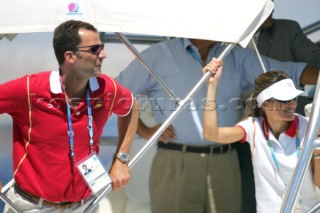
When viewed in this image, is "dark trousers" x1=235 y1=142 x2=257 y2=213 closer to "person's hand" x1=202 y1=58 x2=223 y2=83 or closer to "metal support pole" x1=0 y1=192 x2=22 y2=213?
"person's hand" x1=202 y1=58 x2=223 y2=83

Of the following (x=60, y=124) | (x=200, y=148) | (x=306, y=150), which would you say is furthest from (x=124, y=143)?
(x=306, y=150)

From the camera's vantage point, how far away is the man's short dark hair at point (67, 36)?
71.6 inches

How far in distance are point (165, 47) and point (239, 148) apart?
629 millimetres

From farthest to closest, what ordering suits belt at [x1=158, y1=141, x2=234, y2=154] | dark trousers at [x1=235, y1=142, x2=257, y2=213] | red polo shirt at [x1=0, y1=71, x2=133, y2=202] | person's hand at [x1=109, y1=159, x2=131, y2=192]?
dark trousers at [x1=235, y1=142, x2=257, y2=213] → belt at [x1=158, y1=141, x2=234, y2=154] → person's hand at [x1=109, y1=159, x2=131, y2=192] → red polo shirt at [x1=0, y1=71, x2=133, y2=202]

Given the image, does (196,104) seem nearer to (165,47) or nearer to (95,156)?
(165,47)

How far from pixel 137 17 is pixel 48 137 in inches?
21.1

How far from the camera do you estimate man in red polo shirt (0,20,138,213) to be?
Result: 5.95ft

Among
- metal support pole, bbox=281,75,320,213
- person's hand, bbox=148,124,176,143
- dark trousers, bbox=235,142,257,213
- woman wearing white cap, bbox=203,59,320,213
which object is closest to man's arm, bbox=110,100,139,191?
woman wearing white cap, bbox=203,59,320,213

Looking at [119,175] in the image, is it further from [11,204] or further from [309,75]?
[309,75]

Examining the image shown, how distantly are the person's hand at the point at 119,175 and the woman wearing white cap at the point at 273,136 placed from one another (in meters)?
0.35

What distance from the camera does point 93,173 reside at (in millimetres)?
1861

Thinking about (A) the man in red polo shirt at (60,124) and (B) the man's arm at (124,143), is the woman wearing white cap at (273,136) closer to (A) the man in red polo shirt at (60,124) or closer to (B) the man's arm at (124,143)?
(B) the man's arm at (124,143)

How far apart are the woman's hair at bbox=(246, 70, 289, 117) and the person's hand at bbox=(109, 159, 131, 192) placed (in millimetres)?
577

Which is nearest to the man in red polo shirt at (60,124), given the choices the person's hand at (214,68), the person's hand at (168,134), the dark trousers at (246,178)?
the person's hand at (214,68)
